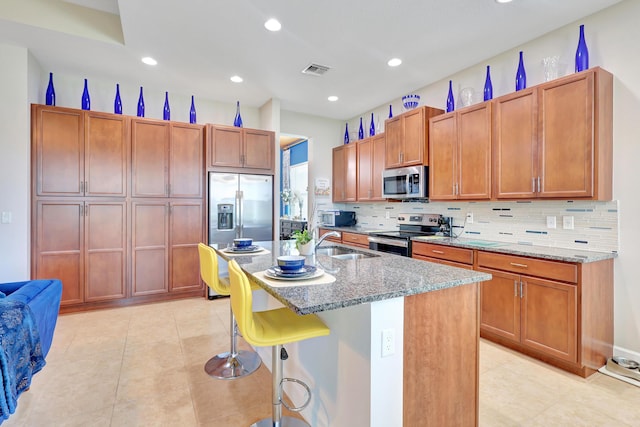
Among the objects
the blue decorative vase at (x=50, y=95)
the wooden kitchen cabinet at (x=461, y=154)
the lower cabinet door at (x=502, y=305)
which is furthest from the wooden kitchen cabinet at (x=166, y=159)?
the lower cabinet door at (x=502, y=305)

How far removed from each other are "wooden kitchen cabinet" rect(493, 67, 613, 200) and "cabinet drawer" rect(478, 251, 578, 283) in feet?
1.88

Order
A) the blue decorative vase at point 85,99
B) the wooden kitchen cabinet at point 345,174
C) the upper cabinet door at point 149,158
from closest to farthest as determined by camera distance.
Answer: the blue decorative vase at point 85,99, the upper cabinet door at point 149,158, the wooden kitchen cabinet at point 345,174

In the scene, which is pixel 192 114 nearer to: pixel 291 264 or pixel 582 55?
pixel 291 264

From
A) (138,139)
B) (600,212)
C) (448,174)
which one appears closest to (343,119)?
(448,174)

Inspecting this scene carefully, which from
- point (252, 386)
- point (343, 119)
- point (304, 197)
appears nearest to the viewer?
point (252, 386)

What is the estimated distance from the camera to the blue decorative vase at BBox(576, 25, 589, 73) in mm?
2586

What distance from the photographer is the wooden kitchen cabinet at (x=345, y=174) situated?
5.21 m

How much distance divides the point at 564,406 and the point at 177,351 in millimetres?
2835

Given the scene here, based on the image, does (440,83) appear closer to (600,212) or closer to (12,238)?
(600,212)

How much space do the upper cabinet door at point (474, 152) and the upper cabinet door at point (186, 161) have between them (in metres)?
3.23

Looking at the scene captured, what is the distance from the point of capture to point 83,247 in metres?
3.74

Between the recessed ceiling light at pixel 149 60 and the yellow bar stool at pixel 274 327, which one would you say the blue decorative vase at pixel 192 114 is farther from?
the yellow bar stool at pixel 274 327

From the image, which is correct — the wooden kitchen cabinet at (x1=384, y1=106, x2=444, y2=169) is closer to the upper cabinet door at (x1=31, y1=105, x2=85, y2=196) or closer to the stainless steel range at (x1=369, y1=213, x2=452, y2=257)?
the stainless steel range at (x1=369, y1=213, x2=452, y2=257)

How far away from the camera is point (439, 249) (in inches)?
131
